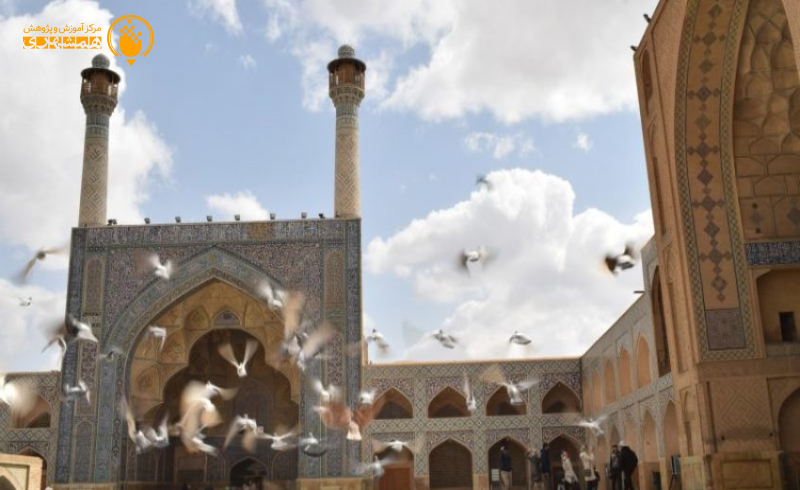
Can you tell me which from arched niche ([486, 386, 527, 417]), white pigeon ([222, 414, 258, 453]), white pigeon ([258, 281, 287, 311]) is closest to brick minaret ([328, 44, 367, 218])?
white pigeon ([258, 281, 287, 311])

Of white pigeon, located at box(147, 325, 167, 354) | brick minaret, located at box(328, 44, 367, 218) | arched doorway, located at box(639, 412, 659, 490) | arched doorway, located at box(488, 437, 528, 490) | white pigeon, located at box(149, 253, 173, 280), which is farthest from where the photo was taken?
arched doorway, located at box(488, 437, 528, 490)

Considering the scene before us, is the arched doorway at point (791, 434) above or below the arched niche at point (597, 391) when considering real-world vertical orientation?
below

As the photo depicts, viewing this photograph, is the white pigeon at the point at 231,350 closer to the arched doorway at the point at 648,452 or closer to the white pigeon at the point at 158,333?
the white pigeon at the point at 158,333

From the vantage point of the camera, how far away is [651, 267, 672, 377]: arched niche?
11.7 metres

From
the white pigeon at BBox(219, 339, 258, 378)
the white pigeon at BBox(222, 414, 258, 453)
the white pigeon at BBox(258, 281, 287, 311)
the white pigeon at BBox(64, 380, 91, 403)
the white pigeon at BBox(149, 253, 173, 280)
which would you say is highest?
the white pigeon at BBox(149, 253, 173, 280)

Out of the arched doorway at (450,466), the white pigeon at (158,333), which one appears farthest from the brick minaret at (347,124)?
the arched doorway at (450,466)

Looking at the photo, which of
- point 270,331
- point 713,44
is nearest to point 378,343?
point 270,331

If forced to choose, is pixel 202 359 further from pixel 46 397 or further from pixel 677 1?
pixel 677 1

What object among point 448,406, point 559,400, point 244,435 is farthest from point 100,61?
point 559,400

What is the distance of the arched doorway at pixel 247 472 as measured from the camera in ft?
57.9

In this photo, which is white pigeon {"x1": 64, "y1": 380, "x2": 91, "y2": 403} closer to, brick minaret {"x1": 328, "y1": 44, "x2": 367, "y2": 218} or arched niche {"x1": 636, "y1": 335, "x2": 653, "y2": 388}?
brick minaret {"x1": 328, "y1": 44, "x2": 367, "y2": 218}

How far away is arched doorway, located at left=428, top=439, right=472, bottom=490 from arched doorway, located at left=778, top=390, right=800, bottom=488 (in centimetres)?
923

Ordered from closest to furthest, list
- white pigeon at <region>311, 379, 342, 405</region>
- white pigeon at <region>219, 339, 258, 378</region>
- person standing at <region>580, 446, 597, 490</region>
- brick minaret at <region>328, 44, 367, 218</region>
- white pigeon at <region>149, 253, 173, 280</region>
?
person standing at <region>580, 446, 597, 490</region>
white pigeon at <region>311, 379, 342, 405</region>
white pigeon at <region>149, 253, 173, 280</region>
brick minaret at <region>328, 44, 367, 218</region>
white pigeon at <region>219, 339, 258, 378</region>

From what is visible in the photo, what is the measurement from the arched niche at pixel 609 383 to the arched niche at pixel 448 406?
3.46m
